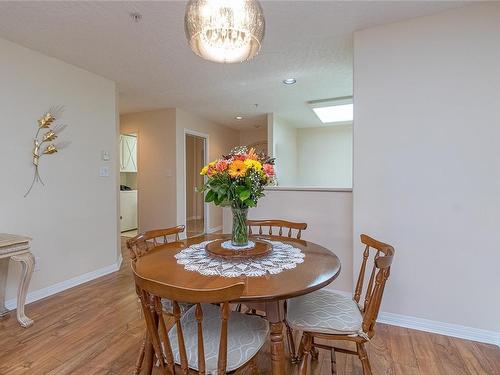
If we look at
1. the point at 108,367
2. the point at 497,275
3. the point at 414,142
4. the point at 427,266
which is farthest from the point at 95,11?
the point at 497,275

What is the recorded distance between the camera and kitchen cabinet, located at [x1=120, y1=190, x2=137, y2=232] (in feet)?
19.2

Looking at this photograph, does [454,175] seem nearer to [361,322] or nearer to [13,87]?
[361,322]

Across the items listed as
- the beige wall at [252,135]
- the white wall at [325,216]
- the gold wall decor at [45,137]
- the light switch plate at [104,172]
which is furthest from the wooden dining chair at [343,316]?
the beige wall at [252,135]

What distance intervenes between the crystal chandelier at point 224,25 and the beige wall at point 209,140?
356 centimetres

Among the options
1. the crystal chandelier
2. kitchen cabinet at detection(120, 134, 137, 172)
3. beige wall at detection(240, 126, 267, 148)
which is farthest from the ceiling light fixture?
kitchen cabinet at detection(120, 134, 137, 172)

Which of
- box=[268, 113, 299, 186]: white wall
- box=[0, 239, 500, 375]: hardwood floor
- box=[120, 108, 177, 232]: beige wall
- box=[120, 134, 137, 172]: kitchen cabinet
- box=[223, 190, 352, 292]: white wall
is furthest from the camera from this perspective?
box=[120, 134, 137, 172]: kitchen cabinet

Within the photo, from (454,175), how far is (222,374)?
6.74 ft

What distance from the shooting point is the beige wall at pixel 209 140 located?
4.95 meters

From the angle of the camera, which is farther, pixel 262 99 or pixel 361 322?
pixel 262 99

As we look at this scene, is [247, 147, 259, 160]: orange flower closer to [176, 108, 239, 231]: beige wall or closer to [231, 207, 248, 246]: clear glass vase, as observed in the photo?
[231, 207, 248, 246]: clear glass vase

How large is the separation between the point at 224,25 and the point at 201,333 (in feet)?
4.37

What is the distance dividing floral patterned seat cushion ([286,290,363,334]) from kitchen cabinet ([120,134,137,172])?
515cm

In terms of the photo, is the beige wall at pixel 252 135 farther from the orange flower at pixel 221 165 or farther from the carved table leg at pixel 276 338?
the carved table leg at pixel 276 338

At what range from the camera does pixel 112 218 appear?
360 centimetres
